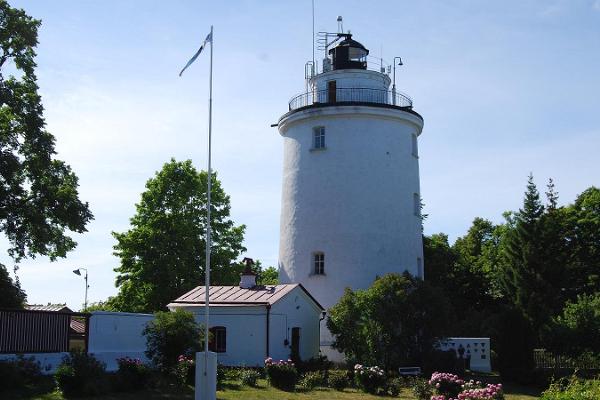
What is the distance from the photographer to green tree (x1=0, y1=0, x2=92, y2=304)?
22.5 m

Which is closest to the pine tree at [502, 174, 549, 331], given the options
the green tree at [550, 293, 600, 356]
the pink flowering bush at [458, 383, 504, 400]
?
the green tree at [550, 293, 600, 356]

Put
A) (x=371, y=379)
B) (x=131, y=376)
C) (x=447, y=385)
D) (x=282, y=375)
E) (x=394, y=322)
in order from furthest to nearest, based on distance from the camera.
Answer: (x=394, y=322), (x=371, y=379), (x=282, y=375), (x=447, y=385), (x=131, y=376)

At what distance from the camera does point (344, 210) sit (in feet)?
99.6

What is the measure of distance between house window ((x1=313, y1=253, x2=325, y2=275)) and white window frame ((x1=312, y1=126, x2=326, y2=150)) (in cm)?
462

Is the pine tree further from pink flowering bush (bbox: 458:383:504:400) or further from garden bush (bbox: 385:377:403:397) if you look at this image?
pink flowering bush (bbox: 458:383:504:400)

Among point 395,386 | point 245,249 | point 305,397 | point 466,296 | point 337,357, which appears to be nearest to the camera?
point 305,397

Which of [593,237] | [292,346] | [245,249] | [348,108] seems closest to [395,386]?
[292,346]

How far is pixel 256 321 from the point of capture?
84.9 ft

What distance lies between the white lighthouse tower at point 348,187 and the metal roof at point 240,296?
2.45m

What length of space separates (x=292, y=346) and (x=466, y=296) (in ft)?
72.6

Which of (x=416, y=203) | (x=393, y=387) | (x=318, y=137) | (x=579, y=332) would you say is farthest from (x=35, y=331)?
(x=579, y=332)

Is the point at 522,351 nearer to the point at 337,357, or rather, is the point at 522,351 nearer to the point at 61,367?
the point at 337,357

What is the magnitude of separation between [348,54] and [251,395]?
17.8m

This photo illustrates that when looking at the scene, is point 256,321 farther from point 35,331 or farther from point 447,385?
point 447,385
